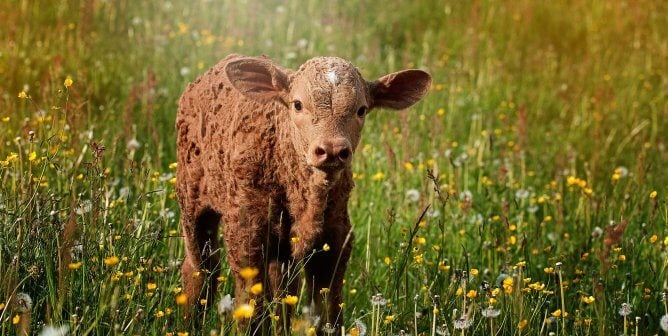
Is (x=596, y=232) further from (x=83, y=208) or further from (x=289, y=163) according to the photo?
(x=83, y=208)

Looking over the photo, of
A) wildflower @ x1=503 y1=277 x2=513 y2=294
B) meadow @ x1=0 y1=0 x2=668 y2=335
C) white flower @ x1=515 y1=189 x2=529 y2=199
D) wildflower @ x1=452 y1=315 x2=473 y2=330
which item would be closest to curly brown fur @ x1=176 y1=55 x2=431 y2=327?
meadow @ x1=0 y1=0 x2=668 y2=335

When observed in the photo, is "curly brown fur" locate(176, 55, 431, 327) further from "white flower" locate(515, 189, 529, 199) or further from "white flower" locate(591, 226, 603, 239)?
"white flower" locate(515, 189, 529, 199)

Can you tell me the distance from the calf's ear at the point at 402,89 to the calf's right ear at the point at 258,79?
16.9 inches

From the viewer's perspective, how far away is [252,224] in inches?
151

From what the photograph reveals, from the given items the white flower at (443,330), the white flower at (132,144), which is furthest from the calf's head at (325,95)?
the white flower at (132,144)

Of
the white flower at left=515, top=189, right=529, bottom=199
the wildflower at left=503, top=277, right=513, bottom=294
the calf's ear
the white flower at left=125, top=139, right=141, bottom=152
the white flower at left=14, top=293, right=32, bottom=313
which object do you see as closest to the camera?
the white flower at left=14, top=293, right=32, bottom=313

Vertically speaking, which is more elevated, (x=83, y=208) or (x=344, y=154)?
(x=344, y=154)

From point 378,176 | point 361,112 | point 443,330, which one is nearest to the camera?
point 443,330

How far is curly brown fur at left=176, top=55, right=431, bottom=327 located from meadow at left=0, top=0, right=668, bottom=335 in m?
0.25

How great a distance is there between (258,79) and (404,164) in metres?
1.95

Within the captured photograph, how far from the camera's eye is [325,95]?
361 cm

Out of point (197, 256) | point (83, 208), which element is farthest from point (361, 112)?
point (197, 256)

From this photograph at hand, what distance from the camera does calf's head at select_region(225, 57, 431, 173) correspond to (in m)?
3.48

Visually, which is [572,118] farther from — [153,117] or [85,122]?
[85,122]
